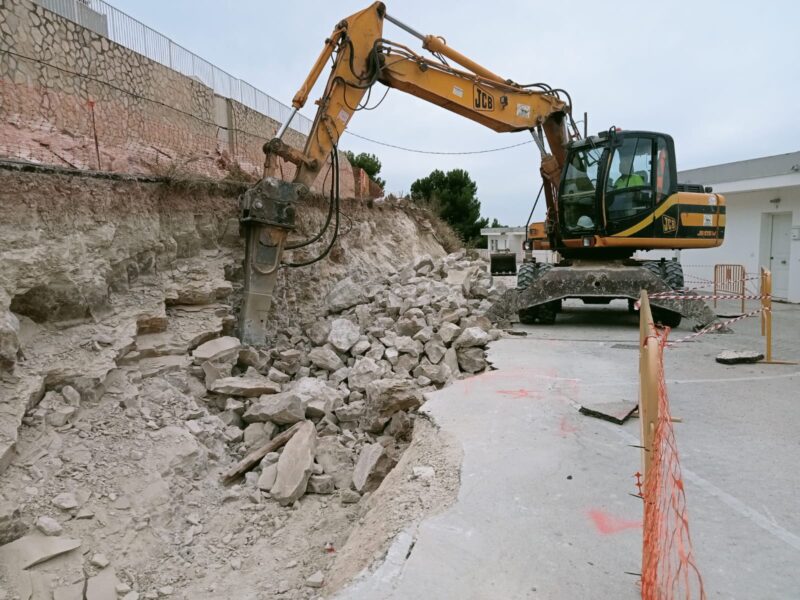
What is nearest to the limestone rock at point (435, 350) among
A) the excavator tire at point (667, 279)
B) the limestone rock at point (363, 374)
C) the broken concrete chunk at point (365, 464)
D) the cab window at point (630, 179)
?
the limestone rock at point (363, 374)

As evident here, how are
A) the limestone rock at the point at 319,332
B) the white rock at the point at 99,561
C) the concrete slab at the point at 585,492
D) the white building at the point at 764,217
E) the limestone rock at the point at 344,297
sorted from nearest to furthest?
the concrete slab at the point at 585,492, the white rock at the point at 99,561, the limestone rock at the point at 319,332, the limestone rock at the point at 344,297, the white building at the point at 764,217

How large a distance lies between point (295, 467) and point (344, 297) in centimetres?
450

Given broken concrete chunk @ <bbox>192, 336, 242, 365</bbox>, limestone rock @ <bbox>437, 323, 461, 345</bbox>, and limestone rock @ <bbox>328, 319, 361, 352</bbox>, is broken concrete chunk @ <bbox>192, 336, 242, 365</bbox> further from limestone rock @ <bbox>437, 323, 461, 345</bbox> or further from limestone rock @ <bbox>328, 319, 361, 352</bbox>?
limestone rock @ <bbox>437, 323, 461, 345</bbox>

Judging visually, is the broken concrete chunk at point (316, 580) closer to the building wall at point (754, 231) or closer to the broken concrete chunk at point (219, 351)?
the broken concrete chunk at point (219, 351)

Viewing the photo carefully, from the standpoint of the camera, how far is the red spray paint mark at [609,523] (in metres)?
2.74

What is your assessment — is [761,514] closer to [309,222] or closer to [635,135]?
[635,135]

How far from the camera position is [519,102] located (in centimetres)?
867

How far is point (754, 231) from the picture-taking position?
16219mm

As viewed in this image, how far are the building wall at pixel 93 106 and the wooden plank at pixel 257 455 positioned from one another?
367cm

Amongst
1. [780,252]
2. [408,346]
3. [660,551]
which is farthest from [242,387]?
[780,252]

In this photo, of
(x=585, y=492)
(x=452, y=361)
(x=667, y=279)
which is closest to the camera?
(x=585, y=492)

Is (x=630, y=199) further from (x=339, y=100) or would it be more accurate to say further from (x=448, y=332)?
(x=339, y=100)

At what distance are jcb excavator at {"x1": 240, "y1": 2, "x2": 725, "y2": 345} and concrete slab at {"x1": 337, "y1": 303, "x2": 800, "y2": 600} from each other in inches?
116

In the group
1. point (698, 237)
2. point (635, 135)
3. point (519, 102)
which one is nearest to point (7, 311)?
point (519, 102)
